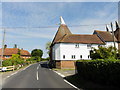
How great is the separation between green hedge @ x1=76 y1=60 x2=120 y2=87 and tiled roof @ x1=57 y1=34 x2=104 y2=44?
20.8 metres

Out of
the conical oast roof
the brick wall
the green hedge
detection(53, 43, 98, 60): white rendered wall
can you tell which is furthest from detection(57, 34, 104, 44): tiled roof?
the green hedge

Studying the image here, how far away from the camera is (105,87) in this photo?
8.64 meters

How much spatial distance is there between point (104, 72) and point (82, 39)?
2587 centimetres

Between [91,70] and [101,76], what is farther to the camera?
[91,70]

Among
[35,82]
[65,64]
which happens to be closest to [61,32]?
[65,64]

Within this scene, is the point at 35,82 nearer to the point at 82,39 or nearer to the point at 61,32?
the point at 82,39

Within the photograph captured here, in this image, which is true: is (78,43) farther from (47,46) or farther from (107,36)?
(47,46)

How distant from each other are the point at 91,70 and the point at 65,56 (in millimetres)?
20321

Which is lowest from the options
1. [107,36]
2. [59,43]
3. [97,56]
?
[97,56]

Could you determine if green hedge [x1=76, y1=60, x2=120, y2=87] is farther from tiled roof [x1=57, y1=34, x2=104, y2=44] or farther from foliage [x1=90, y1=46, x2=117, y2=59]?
tiled roof [x1=57, y1=34, x2=104, y2=44]

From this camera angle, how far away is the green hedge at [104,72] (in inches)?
306

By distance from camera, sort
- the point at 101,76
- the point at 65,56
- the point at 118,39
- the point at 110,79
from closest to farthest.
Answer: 1. the point at 110,79
2. the point at 101,76
3. the point at 65,56
4. the point at 118,39

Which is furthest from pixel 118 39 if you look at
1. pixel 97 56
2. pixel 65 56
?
pixel 97 56

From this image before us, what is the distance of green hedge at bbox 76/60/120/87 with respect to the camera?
7766 mm
